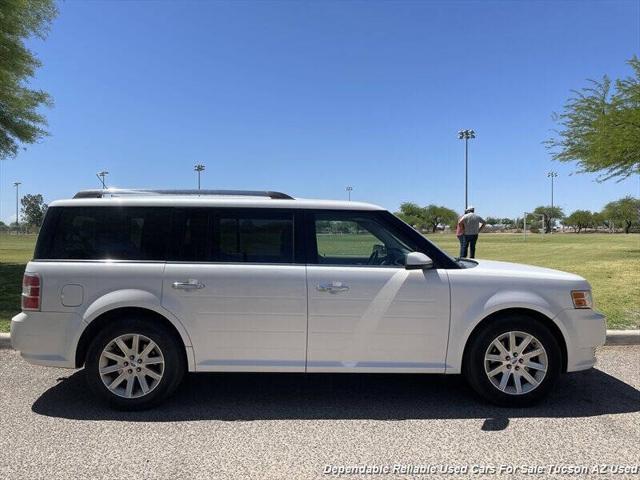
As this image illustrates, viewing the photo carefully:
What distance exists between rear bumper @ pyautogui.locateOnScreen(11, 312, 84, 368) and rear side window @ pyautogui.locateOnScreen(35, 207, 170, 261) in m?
0.51

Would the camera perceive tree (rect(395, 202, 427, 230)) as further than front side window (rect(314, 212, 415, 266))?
Yes

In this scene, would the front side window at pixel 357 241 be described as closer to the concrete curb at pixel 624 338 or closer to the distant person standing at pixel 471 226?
the concrete curb at pixel 624 338

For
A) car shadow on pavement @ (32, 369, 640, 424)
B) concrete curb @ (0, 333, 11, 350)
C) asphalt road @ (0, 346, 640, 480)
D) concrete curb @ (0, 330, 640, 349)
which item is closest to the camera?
asphalt road @ (0, 346, 640, 480)

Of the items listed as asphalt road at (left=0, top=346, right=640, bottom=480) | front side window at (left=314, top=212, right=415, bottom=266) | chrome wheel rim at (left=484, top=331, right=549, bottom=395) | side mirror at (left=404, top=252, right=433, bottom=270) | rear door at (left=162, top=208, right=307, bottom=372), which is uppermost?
front side window at (left=314, top=212, right=415, bottom=266)

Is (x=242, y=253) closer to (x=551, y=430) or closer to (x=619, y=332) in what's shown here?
(x=551, y=430)

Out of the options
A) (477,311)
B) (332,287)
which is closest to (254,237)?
(332,287)

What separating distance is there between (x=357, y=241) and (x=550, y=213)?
15413 cm

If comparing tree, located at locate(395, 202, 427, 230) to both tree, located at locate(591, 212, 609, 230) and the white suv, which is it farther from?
the white suv

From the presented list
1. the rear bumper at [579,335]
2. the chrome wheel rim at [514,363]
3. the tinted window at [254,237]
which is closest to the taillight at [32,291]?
the tinted window at [254,237]

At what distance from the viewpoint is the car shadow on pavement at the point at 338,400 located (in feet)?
13.4

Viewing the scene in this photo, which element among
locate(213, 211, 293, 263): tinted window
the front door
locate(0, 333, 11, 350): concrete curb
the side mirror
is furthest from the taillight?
the side mirror

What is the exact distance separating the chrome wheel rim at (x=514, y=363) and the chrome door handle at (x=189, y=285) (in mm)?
2495

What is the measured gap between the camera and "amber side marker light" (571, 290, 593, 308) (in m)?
4.29

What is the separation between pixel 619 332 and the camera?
634 centimetres
